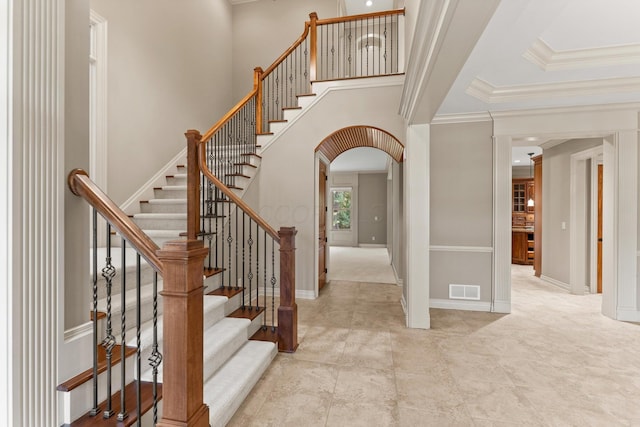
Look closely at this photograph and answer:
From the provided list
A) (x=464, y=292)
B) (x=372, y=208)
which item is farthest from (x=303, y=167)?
(x=372, y=208)

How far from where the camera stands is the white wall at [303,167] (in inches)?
175

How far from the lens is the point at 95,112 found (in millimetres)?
3371

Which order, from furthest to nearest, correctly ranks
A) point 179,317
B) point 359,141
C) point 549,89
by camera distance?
point 359,141 < point 549,89 < point 179,317

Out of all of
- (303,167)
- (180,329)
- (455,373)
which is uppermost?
(303,167)

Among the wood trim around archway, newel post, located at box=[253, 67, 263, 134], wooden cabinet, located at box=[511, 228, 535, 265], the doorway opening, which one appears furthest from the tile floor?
wooden cabinet, located at box=[511, 228, 535, 265]

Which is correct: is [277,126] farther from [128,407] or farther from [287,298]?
[128,407]

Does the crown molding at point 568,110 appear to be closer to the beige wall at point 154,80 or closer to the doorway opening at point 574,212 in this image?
the doorway opening at point 574,212

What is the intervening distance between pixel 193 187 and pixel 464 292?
144 inches

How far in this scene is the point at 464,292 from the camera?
13.6 ft

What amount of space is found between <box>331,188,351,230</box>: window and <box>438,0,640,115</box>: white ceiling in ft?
26.2

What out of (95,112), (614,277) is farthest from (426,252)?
(95,112)

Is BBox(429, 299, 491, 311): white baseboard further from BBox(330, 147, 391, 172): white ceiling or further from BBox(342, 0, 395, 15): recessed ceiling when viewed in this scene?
BBox(342, 0, 395, 15): recessed ceiling

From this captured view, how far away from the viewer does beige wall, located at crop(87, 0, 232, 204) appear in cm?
361

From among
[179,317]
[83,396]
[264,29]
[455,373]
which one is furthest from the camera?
[264,29]
